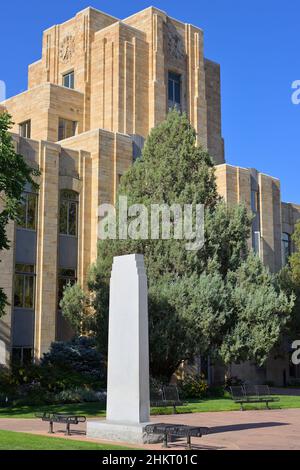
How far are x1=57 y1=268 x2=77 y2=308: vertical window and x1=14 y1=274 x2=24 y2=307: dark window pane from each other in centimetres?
230

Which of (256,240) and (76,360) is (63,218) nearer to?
(76,360)

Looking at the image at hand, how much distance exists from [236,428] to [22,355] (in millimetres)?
16338

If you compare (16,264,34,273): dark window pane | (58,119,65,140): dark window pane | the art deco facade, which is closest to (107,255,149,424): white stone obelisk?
the art deco facade

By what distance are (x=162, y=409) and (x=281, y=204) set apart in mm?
26486

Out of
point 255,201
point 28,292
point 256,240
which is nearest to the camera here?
point 28,292

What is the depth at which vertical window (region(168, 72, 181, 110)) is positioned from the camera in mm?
44750

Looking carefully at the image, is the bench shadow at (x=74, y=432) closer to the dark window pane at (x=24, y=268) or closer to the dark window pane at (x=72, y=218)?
the dark window pane at (x=24, y=268)

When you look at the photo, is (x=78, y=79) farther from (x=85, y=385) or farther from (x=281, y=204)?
(x=85, y=385)

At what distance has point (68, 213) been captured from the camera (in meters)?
34.4

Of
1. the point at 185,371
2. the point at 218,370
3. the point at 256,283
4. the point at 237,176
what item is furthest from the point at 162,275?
the point at 237,176

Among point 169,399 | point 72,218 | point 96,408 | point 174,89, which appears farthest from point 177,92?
point 169,399

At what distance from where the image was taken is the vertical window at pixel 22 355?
31.0 metres

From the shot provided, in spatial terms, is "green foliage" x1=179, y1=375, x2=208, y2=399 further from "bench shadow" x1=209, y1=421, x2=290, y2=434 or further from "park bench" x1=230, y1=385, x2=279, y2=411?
"bench shadow" x1=209, y1=421, x2=290, y2=434
